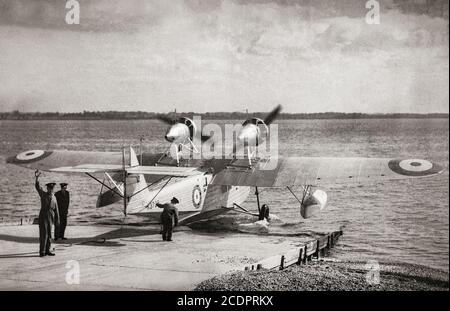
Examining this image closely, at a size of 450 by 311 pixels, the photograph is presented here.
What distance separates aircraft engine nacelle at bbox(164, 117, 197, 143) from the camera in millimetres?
17562

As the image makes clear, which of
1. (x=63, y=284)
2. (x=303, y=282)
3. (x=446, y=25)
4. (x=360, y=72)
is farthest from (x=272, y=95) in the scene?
(x=63, y=284)

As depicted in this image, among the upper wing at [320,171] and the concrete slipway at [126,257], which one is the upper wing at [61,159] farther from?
the upper wing at [320,171]

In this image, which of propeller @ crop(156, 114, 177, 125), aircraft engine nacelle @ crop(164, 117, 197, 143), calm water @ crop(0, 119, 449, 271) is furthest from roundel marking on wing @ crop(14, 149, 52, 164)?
aircraft engine nacelle @ crop(164, 117, 197, 143)

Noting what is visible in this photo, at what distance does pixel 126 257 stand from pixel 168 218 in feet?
8.13

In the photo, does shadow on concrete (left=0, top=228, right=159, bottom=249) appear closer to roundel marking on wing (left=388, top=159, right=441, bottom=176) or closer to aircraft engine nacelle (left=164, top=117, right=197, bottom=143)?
aircraft engine nacelle (left=164, top=117, right=197, bottom=143)

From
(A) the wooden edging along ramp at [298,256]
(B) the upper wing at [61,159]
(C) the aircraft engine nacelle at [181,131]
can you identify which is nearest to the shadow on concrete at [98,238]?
(C) the aircraft engine nacelle at [181,131]

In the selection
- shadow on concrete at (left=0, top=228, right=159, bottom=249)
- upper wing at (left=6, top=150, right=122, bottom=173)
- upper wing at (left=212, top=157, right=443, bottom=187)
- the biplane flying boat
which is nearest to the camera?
shadow on concrete at (left=0, top=228, right=159, bottom=249)

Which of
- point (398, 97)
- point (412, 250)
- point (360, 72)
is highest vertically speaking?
point (360, 72)

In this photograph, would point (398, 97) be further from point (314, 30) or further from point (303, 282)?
point (303, 282)

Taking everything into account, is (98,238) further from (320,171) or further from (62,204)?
(320,171)

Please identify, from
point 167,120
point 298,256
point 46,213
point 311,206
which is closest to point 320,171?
point 311,206

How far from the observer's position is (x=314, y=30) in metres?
15.2

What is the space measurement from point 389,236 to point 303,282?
1256 centimetres

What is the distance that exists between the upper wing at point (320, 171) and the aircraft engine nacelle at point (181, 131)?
5.93ft
